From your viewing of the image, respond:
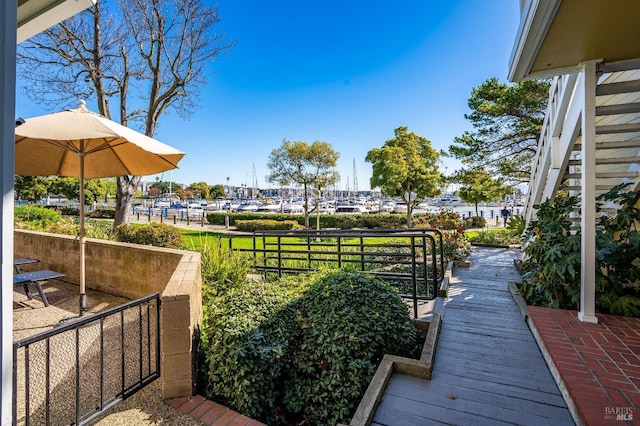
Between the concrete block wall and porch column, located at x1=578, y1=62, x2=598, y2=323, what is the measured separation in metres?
4.09

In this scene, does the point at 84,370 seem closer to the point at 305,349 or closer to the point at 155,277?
the point at 155,277

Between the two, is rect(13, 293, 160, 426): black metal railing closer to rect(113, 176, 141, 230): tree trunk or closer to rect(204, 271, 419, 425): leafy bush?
A: rect(204, 271, 419, 425): leafy bush

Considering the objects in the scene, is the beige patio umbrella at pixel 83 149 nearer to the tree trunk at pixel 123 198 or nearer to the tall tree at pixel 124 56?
the tree trunk at pixel 123 198

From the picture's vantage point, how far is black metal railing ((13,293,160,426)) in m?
2.25

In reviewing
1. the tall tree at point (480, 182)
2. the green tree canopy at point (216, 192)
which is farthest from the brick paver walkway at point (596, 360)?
the green tree canopy at point (216, 192)

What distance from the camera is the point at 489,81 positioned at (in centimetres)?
1124

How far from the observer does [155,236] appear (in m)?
5.74

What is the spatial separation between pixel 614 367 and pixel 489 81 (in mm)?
11577

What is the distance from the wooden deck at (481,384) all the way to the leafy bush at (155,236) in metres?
4.84

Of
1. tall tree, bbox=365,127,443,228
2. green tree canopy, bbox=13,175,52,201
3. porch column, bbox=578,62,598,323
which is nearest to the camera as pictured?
porch column, bbox=578,62,598,323

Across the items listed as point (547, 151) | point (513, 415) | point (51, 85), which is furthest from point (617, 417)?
point (51, 85)

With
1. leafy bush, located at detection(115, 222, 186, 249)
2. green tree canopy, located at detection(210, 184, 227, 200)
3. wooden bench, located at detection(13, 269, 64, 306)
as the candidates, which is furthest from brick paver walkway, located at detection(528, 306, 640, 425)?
green tree canopy, located at detection(210, 184, 227, 200)

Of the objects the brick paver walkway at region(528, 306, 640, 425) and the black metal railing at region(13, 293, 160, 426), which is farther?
the black metal railing at region(13, 293, 160, 426)

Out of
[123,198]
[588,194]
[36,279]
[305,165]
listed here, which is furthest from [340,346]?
[305,165]
